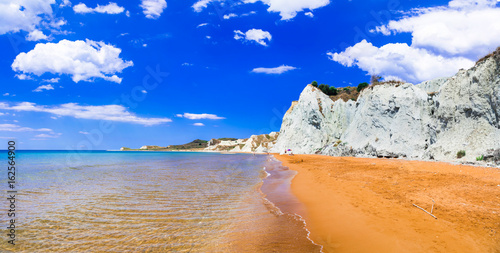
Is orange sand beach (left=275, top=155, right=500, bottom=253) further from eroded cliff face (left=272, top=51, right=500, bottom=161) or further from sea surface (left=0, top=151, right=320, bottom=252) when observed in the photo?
eroded cliff face (left=272, top=51, right=500, bottom=161)

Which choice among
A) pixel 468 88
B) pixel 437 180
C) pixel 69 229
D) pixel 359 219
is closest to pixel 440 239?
pixel 359 219

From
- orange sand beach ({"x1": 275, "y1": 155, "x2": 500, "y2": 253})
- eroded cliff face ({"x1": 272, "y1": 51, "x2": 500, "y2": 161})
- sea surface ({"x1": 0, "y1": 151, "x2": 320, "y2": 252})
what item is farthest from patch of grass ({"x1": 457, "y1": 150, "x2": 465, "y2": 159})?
sea surface ({"x1": 0, "y1": 151, "x2": 320, "y2": 252})

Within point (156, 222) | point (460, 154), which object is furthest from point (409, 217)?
point (460, 154)

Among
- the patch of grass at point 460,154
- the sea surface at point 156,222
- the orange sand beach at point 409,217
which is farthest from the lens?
the patch of grass at point 460,154

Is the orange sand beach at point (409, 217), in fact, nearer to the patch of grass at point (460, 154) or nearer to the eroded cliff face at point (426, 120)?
the patch of grass at point (460, 154)

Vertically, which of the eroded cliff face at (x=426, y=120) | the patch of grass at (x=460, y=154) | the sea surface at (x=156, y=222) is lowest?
the sea surface at (x=156, y=222)

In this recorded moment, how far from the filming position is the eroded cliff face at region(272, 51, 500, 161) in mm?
19312

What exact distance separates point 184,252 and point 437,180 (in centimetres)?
1073

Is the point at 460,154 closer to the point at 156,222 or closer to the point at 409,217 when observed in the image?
the point at 409,217

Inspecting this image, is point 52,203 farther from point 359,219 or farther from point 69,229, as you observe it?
point 359,219

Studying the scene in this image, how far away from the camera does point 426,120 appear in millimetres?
28016

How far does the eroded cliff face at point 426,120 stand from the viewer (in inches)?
760

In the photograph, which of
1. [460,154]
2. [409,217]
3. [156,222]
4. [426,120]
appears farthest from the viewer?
[426,120]

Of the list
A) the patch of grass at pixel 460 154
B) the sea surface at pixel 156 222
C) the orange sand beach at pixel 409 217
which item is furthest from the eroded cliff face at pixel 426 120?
the sea surface at pixel 156 222
